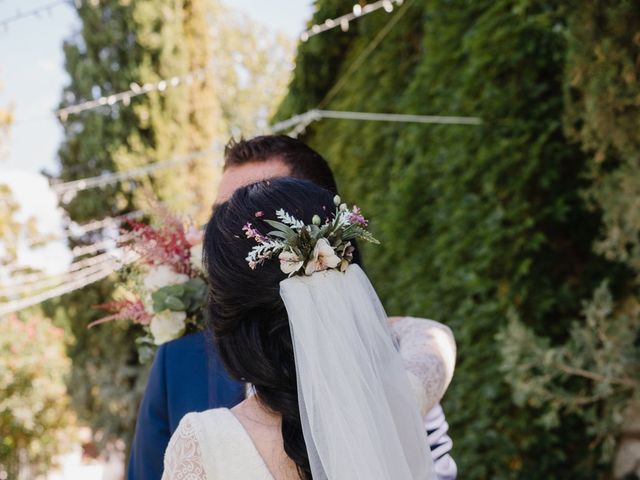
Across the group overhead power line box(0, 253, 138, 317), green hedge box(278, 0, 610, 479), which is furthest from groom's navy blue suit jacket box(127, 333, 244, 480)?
overhead power line box(0, 253, 138, 317)

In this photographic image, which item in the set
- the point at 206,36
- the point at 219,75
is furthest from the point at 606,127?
the point at 219,75

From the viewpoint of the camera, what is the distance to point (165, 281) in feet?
7.66

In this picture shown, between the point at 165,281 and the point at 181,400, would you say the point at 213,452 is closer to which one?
the point at 181,400

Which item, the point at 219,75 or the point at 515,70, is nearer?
the point at 515,70

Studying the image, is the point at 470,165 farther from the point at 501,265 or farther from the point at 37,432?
the point at 37,432

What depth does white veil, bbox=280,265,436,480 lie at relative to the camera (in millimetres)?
1431

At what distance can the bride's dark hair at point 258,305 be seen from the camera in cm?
148

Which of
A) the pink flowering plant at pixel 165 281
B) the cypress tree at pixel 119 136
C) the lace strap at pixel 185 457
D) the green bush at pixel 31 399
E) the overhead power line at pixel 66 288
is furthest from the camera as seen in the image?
the green bush at pixel 31 399

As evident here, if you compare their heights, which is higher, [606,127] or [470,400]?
[606,127]

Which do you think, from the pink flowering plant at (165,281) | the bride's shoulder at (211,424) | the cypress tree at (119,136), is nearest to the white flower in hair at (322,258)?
the bride's shoulder at (211,424)

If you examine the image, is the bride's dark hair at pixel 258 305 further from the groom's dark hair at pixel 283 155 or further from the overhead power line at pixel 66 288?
the overhead power line at pixel 66 288

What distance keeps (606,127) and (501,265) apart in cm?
91

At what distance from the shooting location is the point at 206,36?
32.7 feet

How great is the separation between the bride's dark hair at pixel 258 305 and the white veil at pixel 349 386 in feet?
0.16
